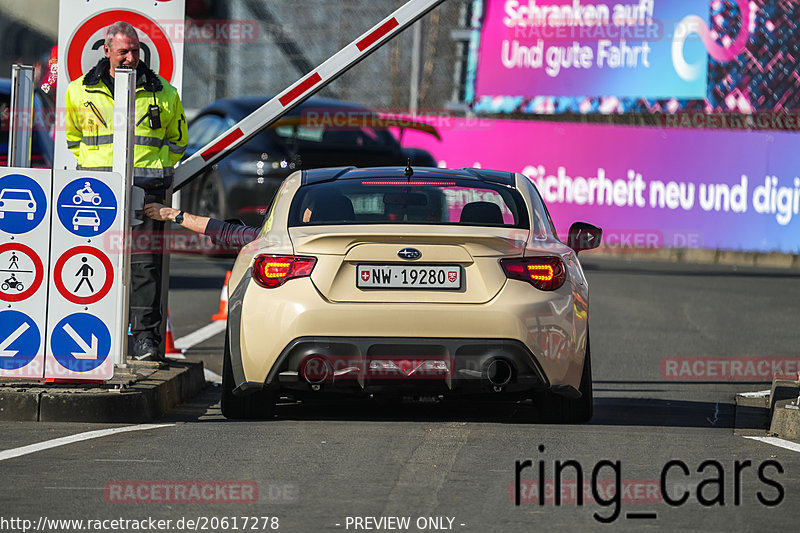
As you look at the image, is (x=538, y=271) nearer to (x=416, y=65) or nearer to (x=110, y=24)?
(x=110, y=24)

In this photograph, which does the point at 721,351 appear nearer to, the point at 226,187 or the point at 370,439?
the point at 370,439

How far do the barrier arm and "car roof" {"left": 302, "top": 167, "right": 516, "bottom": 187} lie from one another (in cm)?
105

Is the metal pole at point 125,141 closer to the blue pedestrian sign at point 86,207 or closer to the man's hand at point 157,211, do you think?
the blue pedestrian sign at point 86,207

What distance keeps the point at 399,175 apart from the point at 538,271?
1.26 metres

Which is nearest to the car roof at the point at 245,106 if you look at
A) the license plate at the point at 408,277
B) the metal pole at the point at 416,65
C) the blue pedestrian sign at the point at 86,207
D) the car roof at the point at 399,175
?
the car roof at the point at 399,175

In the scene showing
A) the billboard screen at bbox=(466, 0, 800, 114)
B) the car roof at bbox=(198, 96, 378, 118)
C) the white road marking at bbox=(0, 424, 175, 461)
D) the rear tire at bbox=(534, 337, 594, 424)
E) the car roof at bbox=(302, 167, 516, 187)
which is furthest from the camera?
the billboard screen at bbox=(466, 0, 800, 114)

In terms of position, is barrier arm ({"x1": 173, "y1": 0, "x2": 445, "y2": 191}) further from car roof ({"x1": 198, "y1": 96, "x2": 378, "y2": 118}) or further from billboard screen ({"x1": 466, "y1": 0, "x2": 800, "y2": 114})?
billboard screen ({"x1": 466, "y1": 0, "x2": 800, "y2": 114})

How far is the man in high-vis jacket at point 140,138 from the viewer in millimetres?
9922

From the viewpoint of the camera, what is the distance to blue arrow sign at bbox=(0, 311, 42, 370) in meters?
8.75

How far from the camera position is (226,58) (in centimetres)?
3625

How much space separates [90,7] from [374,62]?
34509 millimetres

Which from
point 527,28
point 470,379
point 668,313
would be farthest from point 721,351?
point 527,28

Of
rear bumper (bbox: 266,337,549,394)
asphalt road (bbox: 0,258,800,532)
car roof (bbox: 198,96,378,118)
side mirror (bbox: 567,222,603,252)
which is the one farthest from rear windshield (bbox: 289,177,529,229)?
car roof (bbox: 198,96,378,118)

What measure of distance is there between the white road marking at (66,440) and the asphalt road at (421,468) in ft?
0.22
